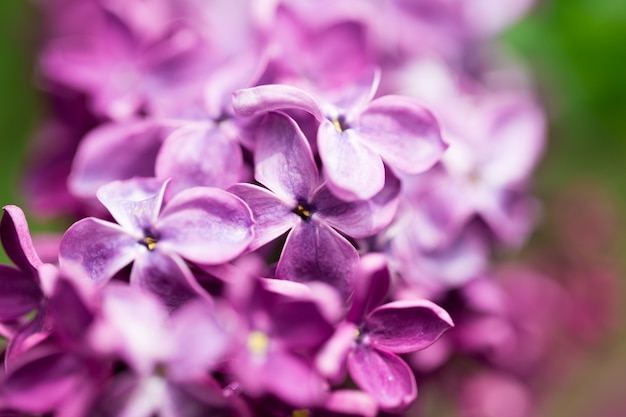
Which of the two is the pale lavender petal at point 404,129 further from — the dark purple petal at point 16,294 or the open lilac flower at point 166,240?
the dark purple petal at point 16,294

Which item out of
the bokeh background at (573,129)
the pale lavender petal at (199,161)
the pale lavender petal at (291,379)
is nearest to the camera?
the pale lavender petal at (291,379)

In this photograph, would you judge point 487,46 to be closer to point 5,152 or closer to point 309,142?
point 309,142

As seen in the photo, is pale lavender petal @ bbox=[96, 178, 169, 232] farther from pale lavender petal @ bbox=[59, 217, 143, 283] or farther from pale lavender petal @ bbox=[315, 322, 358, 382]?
pale lavender petal @ bbox=[315, 322, 358, 382]

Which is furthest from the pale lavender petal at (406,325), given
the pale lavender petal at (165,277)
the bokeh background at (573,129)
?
the bokeh background at (573,129)

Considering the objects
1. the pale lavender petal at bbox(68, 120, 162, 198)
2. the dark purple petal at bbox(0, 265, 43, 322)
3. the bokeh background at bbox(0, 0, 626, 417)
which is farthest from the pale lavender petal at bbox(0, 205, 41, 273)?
the bokeh background at bbox(0, 0, 626, 417)

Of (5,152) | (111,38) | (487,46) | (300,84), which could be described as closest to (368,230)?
(300,84)
